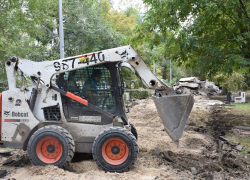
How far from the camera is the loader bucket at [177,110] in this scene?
18.0ft

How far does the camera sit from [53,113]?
5738 mm

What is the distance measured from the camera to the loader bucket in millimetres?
5473

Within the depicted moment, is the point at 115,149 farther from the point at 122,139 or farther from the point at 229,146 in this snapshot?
the point at 229,146

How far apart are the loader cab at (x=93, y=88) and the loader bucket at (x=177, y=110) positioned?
3.45ft

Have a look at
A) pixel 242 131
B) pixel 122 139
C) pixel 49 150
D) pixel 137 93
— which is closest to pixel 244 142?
pixel 242 131

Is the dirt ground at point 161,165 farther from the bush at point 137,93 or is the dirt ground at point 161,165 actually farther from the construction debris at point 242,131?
the bush at point 137,93

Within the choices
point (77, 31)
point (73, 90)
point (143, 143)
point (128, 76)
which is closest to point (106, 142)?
point (73, 90)

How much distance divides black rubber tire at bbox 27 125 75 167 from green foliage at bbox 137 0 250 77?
5.80 meters

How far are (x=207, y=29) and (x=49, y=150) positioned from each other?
783 centimetres

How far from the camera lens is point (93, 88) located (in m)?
5.76

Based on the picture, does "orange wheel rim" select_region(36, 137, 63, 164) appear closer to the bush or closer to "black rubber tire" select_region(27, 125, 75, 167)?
"black rubber tire" select_region(27, 125, 75, 167)

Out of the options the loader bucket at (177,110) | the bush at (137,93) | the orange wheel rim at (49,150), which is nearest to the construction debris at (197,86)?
the bush at (137,93)

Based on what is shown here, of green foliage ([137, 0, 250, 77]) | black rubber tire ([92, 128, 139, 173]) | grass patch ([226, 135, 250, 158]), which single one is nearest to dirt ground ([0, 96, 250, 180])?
black rubber tire ([92, 128, 139, 173])

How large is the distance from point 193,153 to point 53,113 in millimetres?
3756
